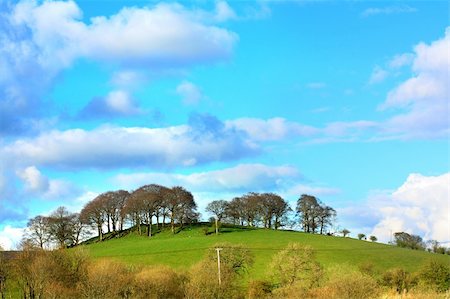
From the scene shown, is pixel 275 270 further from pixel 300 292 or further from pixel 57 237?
pixel 57 237

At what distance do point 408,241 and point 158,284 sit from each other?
8587 cm

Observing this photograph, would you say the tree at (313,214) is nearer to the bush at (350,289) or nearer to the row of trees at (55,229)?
the row of trees at (55,229)

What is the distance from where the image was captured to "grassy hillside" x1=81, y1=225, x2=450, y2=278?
86.2 m

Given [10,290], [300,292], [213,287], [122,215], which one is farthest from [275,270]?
[122,215]

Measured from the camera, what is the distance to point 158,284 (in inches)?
1977

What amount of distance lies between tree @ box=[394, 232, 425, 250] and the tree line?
48.5 feet

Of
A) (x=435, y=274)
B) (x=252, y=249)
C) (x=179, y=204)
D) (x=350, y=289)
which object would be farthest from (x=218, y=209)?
(x=350, y=289)

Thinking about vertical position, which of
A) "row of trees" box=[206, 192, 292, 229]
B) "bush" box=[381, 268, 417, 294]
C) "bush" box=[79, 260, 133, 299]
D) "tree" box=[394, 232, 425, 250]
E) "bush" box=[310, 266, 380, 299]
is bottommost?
"bush" box=[381, 268, 417, 294]

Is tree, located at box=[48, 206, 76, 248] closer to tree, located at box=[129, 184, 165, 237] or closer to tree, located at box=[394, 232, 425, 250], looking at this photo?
tree, located at box=[129, 184, 165, 237]

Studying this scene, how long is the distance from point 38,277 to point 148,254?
42.6 m

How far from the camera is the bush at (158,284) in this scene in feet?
162

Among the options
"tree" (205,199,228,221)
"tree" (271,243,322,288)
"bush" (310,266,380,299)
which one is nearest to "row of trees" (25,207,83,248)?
"tree" (205,199,228,221)

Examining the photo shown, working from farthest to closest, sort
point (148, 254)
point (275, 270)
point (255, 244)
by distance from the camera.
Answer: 1. point (255, 244)
2. point (148, 254)
3. point (275, 270)

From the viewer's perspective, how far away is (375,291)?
41.8m
